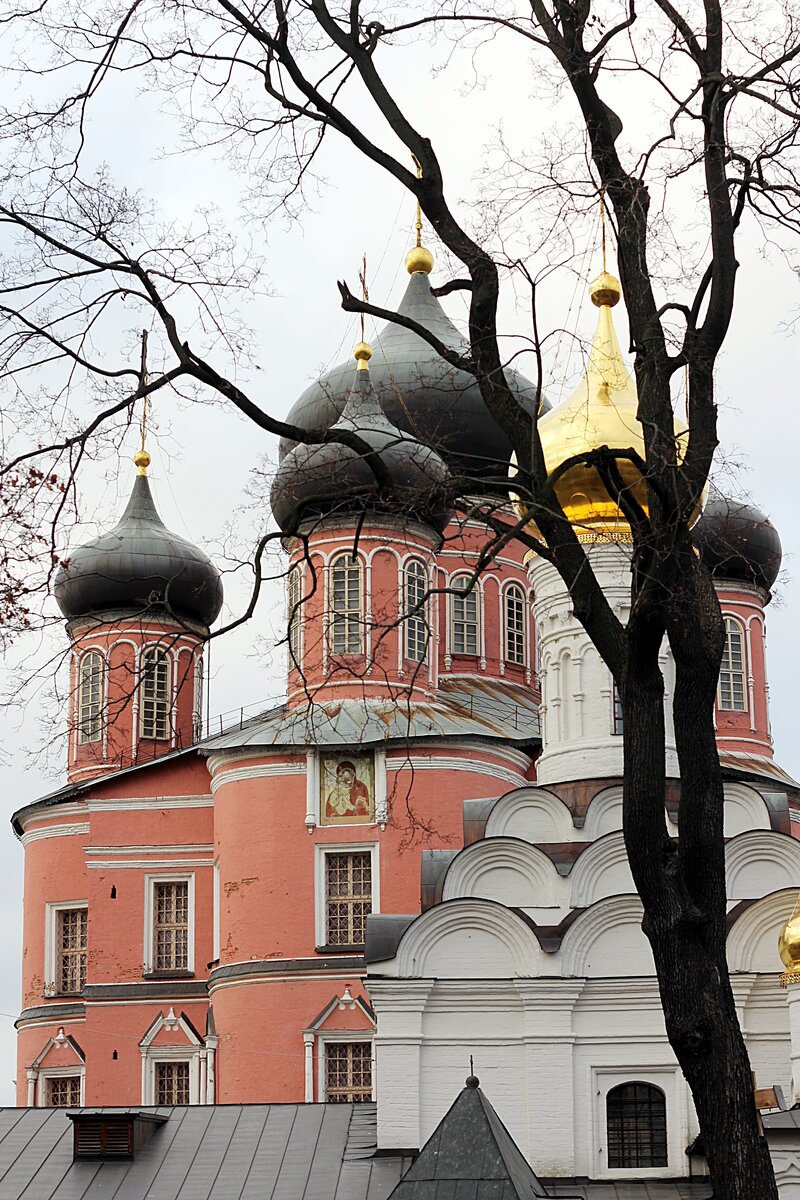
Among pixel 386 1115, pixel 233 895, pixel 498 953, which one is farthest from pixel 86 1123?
pixel 233 895

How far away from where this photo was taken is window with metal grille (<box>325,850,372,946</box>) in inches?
868

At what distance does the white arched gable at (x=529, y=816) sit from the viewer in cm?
1769

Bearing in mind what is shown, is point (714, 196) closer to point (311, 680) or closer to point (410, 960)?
point (410, 960)

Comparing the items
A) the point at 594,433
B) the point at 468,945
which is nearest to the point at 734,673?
the point at 594,433

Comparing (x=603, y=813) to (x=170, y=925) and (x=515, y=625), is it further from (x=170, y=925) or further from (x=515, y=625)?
(x=515, y=625)

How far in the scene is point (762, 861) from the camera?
1691 cm

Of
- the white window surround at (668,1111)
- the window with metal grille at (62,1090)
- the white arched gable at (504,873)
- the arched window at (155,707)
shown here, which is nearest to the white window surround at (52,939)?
the window with metal grille at (62,1090)

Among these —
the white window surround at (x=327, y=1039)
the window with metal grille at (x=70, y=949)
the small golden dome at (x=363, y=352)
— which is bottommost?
the white window surround at (x=327, y=1039)

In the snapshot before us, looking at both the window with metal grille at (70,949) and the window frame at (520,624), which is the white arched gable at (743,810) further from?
the window with metal grille at (70,949)

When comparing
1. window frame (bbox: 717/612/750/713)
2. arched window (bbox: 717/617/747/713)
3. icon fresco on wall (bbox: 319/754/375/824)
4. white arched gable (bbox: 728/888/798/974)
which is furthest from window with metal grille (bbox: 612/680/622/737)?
window frame (bbox: 717/612/750/713)

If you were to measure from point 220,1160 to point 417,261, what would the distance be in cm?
1720

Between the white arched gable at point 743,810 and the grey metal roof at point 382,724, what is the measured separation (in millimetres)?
4397

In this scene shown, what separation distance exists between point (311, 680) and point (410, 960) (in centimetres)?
712

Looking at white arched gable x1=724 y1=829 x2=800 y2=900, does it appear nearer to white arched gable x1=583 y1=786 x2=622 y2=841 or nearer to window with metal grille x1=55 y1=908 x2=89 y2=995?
white arched gable x1=583 y1=786 x2=622 y2=841
